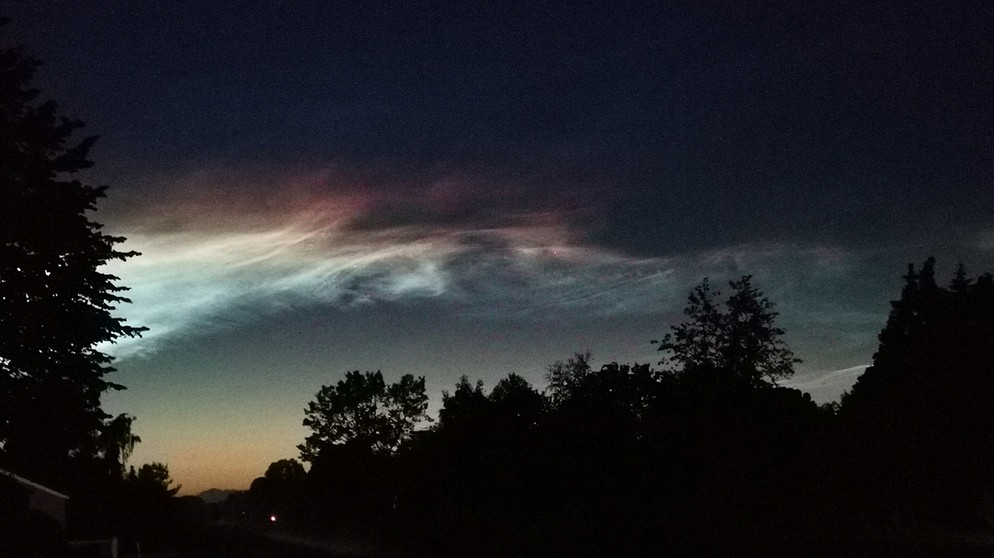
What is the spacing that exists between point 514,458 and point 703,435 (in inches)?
338

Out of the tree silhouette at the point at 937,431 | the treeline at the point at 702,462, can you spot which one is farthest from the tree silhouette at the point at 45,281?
the tree silhouette at the point at 937,431

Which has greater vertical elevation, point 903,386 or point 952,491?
point 903,386

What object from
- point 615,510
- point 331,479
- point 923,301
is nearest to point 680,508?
point 615,510

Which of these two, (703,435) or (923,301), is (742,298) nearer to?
(923,301)

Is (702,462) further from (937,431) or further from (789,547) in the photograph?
(937,431)

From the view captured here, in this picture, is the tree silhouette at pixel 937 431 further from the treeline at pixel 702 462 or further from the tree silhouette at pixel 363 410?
the tree silhouette at pixel 363 410

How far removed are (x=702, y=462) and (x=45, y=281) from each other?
25931 mm

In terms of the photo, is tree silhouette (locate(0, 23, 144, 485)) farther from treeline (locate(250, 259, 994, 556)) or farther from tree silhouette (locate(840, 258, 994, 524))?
tree silhouette (locate(840, 258, 994, 524))

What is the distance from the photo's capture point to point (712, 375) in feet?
141

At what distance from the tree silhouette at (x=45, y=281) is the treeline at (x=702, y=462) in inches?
693

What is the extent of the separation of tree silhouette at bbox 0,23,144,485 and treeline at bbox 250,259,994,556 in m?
17.6

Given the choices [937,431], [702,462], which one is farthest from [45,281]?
[937,431]

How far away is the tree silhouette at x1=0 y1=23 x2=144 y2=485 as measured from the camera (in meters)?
27.5

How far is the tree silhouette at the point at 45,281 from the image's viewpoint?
2755 centimetres
